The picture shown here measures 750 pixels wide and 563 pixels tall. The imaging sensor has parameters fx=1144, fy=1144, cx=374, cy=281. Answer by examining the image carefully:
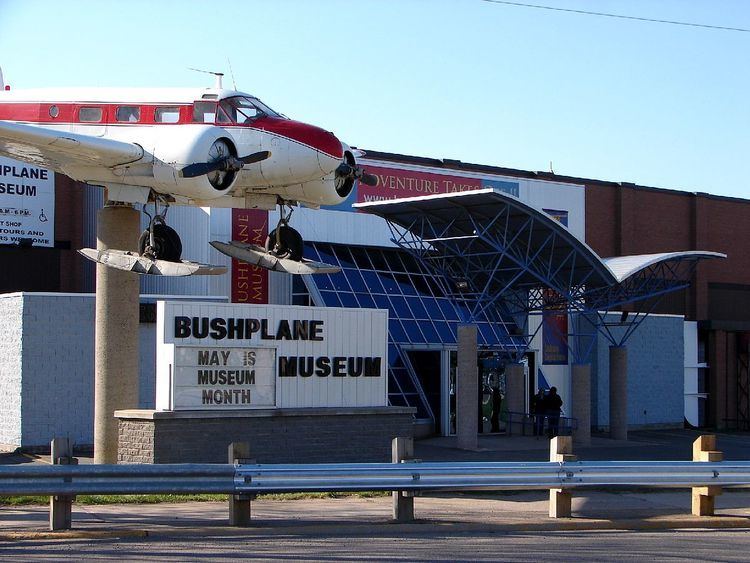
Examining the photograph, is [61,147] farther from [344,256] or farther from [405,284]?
[405,284]

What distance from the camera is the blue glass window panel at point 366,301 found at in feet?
111

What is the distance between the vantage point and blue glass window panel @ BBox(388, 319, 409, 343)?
33.7 metres

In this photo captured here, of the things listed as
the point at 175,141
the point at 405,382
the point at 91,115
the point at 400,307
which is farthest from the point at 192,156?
the point at 400,307

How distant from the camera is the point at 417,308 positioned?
35.6 metres

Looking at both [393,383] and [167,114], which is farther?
[393,383]

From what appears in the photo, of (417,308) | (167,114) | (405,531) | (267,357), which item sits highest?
(167,114)

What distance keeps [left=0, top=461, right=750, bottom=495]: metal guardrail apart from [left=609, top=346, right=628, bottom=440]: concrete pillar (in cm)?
1908

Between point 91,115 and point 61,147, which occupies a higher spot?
point 91,115

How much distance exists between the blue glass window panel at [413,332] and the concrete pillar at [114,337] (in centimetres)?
1410

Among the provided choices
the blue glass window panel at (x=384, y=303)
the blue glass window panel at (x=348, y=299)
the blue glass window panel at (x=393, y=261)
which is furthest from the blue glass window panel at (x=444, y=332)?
the blue glass window panel at (x=348, y=299)

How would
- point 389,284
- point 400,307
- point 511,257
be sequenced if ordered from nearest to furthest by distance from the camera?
point 511,257, point 400,307, point 389,284

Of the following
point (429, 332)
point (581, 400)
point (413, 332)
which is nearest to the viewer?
point (581, 400)

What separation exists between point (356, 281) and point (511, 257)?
19.9ft

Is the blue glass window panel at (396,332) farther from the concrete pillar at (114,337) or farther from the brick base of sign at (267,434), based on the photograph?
the concrete pillar at (114,337)
